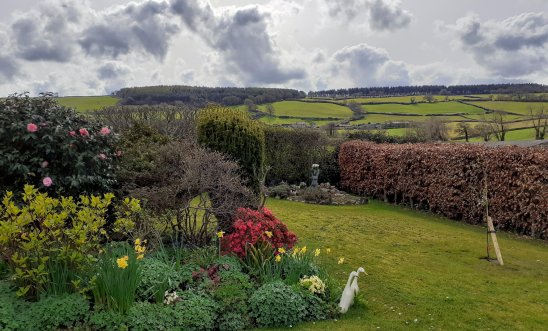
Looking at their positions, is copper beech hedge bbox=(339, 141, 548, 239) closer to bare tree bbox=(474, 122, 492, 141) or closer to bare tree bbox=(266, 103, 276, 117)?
bare tree bbox=(474, 122, 492, 141)

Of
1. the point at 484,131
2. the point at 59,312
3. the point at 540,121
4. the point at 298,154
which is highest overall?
the point at 540,121

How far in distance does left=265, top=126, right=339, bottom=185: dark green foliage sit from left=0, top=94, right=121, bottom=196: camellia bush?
A: 13.3 meters

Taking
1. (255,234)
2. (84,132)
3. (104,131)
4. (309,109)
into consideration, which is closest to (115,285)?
(255,234)

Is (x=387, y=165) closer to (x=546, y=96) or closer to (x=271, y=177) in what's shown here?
(x=271, y=177)

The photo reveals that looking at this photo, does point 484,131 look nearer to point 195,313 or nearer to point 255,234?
point 255,234

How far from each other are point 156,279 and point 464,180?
38.9 ft

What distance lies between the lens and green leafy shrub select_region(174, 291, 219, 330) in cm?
539

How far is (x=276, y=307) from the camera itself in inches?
228

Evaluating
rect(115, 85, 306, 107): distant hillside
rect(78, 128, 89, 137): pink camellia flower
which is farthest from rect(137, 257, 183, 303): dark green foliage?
rect(115, 85, 306, 107): distant hillside

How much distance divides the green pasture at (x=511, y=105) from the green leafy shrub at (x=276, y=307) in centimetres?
5065

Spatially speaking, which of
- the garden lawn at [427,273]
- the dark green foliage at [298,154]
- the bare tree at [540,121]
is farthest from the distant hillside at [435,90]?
Answer: the garden lawn at [427,273]

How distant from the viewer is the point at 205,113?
959cm

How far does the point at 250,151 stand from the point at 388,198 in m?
11.2

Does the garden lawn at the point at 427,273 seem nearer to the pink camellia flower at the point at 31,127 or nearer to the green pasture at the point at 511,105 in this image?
the pink camellia flower at the point at 31,127
